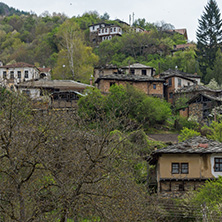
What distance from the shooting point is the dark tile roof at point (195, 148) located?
27.4m

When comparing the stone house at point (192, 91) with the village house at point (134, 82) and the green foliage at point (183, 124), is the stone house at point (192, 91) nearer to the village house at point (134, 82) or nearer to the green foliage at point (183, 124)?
the village house at point (134, 82)

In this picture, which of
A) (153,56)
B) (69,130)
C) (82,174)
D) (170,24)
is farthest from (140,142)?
(170,24)

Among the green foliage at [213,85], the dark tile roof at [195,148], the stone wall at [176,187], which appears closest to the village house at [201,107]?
the green foliage at [213,85]

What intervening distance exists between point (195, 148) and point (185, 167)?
55.6 inches

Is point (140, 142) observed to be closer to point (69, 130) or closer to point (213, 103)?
point (69, 130)

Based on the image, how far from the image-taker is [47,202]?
12.6 meters

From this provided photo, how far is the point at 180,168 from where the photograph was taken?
27.9 meters

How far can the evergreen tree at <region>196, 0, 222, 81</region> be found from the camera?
71312 millimetres

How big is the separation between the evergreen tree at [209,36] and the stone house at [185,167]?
43.5m

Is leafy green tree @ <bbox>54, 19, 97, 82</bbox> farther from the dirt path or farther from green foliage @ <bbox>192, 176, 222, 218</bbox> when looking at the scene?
green foliage @ <bbox>192, 176, 222, 218</bbox>

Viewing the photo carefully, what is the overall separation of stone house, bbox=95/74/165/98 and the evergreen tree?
19.7 meters

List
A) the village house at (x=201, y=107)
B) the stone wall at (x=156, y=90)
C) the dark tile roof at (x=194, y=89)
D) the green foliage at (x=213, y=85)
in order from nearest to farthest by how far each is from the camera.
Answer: the village house at (x=201, y=107)
the stone wall at (x=156, y=90)
the dark tile roof at (x=194, y=89)
the green foliage at (x=213, y=85)

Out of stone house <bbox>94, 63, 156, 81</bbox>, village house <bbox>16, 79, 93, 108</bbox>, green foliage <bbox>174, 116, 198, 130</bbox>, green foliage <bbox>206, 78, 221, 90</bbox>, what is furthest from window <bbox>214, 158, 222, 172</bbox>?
green foliage <bbox>206, 78, 221, 90</bbox>

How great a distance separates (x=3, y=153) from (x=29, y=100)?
11.9 feet
